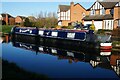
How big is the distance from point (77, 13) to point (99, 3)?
14149 mm

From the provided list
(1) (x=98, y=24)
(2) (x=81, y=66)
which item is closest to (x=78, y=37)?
(2) (x=81, y=66)

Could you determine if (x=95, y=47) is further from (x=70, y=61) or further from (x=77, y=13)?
(x=77, y=13)

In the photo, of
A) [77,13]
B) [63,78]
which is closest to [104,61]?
[63,78]

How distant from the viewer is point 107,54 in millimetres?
25172

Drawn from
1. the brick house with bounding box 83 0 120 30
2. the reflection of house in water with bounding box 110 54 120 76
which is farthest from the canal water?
the brick house with bounding box 83 0 120 30

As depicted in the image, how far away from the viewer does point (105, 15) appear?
145 ft

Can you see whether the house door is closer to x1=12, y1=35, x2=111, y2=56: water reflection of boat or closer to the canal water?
x1=12, y1=35, x2=111, y2=56: water reflection of boat

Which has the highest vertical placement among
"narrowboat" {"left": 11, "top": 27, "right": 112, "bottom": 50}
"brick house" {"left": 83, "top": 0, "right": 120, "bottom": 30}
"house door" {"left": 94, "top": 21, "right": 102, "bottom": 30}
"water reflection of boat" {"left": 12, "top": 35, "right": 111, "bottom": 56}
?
"brick house" {"left": 83, "top": 0, "right": 120, "bottom": 30}

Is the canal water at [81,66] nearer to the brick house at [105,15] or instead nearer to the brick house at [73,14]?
the brick house at [105,15]

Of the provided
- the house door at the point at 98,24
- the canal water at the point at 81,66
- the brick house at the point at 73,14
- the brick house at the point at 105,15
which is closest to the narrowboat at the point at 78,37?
the canal water at the point at 81,66

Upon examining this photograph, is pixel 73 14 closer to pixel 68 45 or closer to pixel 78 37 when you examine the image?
pixel 68 45

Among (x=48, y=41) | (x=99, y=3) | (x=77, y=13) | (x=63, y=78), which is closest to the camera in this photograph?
(x=63, y=78)

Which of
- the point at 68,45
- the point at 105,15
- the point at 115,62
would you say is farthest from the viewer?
the point at 105,15

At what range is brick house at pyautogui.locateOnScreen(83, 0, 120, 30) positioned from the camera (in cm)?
4035
